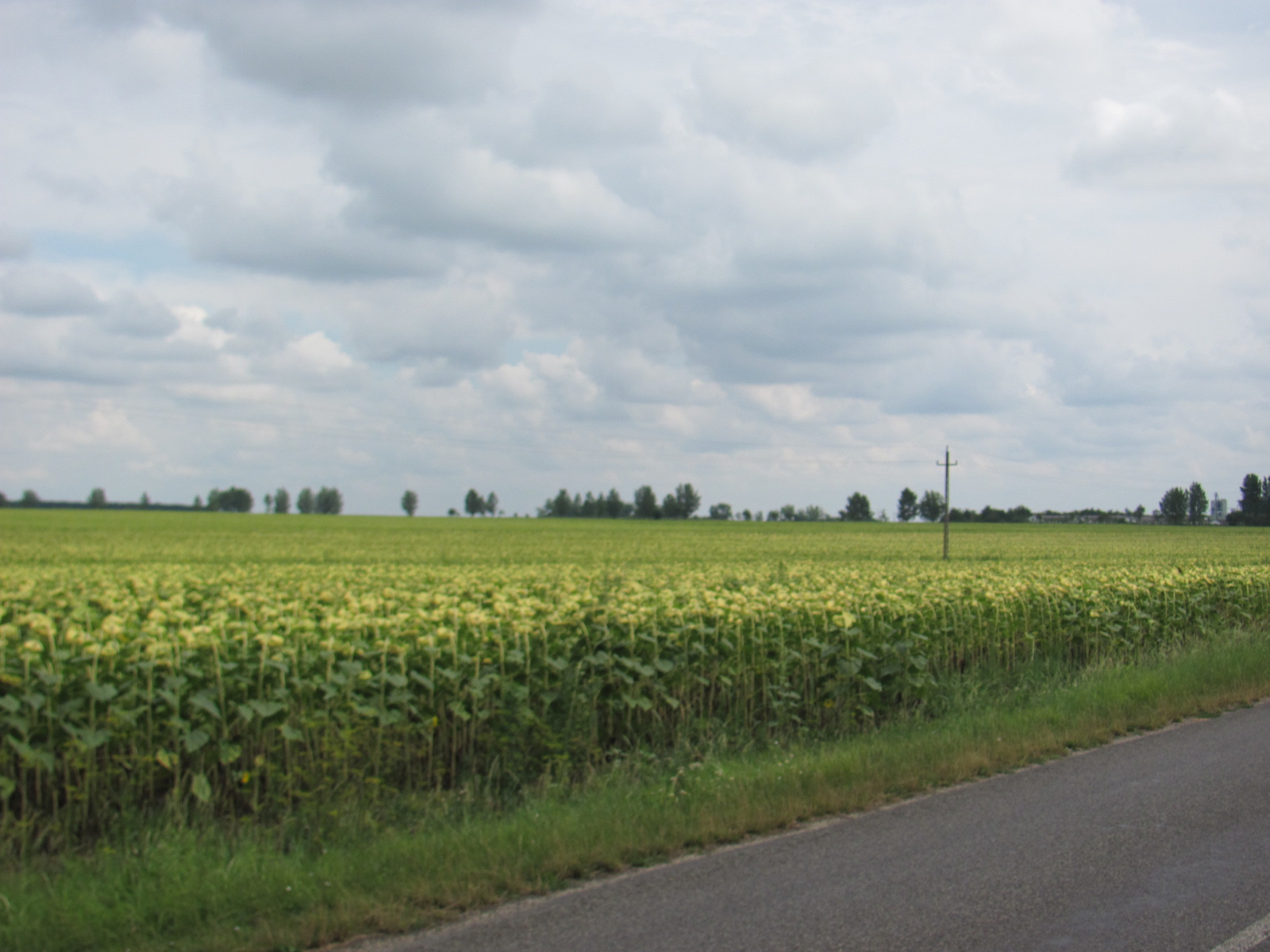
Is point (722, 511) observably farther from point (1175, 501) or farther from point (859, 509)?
point (1175, 501)

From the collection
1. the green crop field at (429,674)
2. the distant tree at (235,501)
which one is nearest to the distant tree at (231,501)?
the distant tree at (235,501)

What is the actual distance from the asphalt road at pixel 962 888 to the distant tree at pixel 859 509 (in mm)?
144531

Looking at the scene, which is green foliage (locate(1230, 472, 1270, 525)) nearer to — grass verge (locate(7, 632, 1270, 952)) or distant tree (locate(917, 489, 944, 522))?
distant tree (locate(917, 489, 944, 522))

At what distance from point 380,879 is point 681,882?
169cm

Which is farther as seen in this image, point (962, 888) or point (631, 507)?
point (631, 507)

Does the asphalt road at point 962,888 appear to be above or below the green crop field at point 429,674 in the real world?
below

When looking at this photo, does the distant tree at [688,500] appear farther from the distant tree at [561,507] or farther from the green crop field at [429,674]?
the green crop field at [429,674]

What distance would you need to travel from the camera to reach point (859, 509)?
151m

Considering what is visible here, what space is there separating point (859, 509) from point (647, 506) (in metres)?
32.8

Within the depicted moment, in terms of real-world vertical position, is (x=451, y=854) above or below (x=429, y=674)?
below

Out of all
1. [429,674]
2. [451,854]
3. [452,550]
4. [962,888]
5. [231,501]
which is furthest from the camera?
[231,501]

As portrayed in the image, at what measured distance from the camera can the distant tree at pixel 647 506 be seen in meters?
154

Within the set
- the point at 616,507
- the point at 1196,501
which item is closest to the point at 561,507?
the point at 616,507

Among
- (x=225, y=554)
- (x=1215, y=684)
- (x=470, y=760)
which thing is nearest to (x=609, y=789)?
(x=470, y=760)
